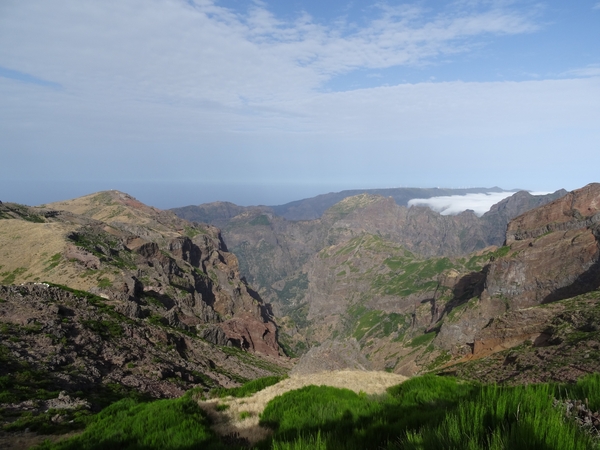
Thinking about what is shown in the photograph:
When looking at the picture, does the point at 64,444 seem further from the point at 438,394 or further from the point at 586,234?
the point at 586,234

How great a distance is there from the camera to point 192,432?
886 centimetres

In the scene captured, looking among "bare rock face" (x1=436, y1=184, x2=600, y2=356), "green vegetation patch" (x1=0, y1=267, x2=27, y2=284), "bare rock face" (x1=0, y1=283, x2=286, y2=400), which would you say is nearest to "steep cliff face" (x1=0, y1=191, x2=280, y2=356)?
"green vegetation patch" (x1=0, y1=267, x2=27, y2=284)

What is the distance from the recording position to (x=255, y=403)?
1430 centimetres

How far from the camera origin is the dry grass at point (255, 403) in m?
10.3

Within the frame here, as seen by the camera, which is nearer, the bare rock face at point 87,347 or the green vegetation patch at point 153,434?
the green vegetation patch at point 153,434

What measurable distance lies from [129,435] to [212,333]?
74.0 metres

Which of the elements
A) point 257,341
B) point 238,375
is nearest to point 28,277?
point 238,375

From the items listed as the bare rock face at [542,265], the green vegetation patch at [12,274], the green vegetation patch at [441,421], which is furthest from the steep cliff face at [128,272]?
the bare rock face at [542,265]

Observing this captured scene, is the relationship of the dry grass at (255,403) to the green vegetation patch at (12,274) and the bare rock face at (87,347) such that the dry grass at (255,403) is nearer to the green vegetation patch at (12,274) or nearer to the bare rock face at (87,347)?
the bare rock face at (87,347)

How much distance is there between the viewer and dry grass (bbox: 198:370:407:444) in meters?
10.3

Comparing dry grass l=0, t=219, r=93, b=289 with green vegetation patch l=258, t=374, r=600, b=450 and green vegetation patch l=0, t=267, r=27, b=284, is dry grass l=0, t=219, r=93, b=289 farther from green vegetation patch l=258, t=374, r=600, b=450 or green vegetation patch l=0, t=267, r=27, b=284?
green vegetation patch l=258, t=374, r=600, b=450

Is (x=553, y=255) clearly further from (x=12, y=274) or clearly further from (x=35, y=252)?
(x=12, y=274)

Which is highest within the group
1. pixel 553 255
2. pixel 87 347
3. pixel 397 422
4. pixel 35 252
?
pixel 397 422

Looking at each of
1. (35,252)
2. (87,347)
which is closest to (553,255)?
(87,347)
